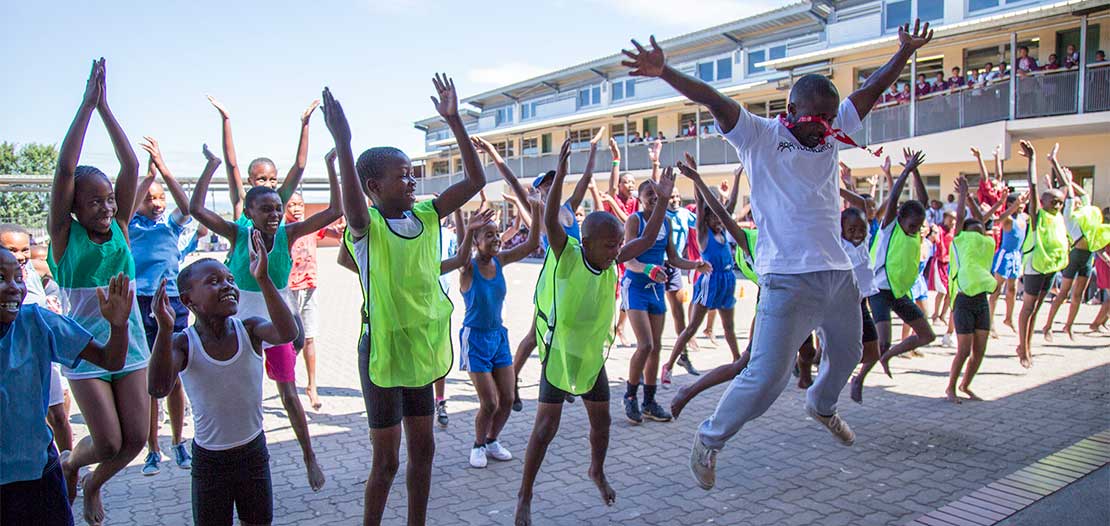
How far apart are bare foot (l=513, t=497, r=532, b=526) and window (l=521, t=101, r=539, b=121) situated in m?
40.6

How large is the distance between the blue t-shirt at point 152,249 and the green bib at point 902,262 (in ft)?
19.6

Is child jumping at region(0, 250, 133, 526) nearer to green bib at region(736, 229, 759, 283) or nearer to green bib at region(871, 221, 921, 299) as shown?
green bib at region(736, 229, 759, 283)

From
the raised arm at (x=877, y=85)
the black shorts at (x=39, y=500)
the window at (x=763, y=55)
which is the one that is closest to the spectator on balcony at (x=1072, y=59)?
the window at (x=763, y=55)

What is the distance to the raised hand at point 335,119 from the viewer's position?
3.37 meters

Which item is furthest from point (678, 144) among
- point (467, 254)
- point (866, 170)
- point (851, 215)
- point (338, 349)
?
point (467, 254)

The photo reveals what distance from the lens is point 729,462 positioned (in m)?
5.23

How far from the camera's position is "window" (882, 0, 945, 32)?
74.6 ft

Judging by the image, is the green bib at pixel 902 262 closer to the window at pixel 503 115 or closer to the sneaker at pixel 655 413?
the sneaker at pixel 655 413

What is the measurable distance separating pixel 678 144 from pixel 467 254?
2636 cm

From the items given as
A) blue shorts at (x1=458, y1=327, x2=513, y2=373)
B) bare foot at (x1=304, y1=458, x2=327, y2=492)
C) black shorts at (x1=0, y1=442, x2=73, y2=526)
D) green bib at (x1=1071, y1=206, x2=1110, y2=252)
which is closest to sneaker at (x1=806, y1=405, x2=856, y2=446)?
blue shorts at (x1=458, y1=327, x2=513, y2=373)

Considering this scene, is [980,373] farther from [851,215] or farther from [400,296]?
[400,296]

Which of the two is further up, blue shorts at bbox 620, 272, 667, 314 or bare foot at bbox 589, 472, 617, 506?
blue shorts at bbox 620, 272, 667, 314

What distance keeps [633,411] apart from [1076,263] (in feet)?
25.1

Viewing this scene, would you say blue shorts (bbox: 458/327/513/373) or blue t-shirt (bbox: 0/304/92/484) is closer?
blue t-shirt (bbox: 0/304/92/484)
